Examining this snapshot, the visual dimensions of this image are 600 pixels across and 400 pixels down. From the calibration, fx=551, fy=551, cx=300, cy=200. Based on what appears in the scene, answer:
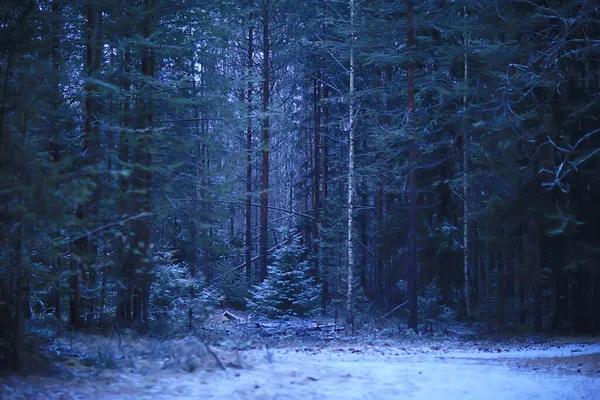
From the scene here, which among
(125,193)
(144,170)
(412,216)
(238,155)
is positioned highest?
(238,155)

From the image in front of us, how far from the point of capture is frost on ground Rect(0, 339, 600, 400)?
6.20 metres

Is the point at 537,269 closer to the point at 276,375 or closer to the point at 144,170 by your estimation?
the point at 144,170

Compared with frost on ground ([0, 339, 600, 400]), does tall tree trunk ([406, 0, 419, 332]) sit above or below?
above

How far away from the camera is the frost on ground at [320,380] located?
620 centimetres

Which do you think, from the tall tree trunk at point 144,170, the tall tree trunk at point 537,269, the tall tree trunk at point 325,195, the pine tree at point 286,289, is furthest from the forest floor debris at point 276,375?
the tall tree trunk at point 325,195

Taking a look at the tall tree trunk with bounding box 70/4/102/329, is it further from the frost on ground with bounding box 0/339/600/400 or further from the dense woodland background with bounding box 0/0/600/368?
the frost on ground with bounding box 0/339/600/400

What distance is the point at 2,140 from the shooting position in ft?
23.4

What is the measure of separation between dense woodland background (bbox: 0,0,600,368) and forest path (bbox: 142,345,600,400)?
6.58ft

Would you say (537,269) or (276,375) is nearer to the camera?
(276,375)

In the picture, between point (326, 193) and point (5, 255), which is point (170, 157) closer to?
point (5, 255)

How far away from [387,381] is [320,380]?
3.08 feet

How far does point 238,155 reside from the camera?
48.5 ft

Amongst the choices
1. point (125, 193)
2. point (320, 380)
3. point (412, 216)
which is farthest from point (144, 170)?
point (412, 216)

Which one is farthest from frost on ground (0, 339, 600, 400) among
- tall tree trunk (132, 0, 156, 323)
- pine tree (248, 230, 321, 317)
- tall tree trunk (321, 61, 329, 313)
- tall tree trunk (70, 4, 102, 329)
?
tall tree trunk (321, 61, 329, 313)
